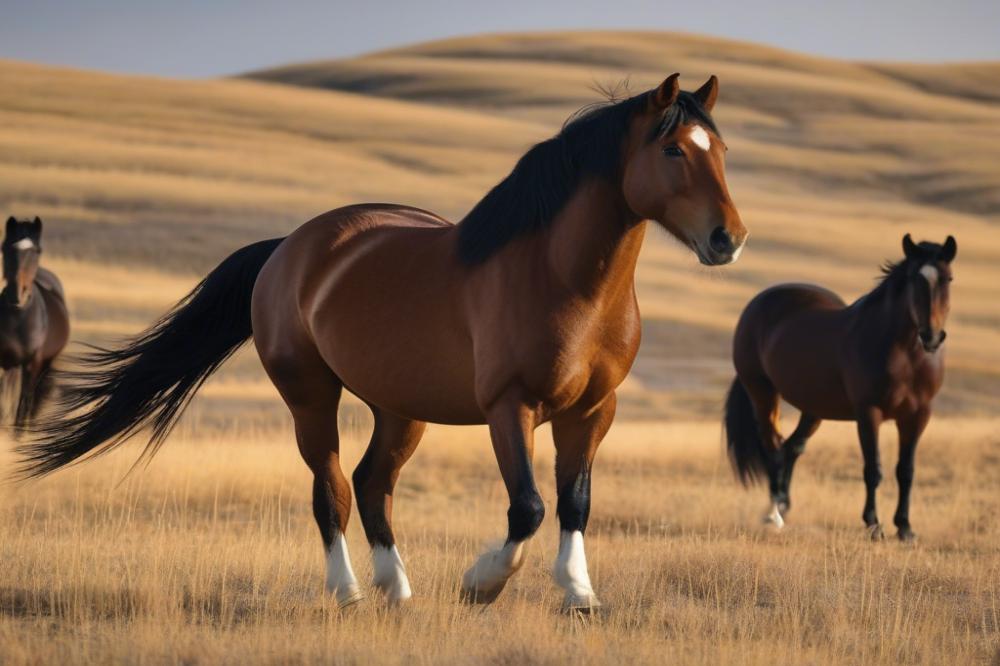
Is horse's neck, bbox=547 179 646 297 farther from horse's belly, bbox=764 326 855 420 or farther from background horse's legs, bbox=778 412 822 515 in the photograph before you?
background horse's legs, bbox=778 412 822 515

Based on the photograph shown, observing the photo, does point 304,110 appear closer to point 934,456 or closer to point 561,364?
point 934,456

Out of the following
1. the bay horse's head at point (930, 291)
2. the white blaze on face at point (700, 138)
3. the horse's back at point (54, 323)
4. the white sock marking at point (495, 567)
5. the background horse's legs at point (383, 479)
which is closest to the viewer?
the white blaze on face at point (700, 138)

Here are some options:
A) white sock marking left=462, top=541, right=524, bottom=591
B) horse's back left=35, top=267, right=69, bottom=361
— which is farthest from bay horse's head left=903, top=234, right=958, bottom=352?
horse's back left=35, top=267, right=69, bottom=361

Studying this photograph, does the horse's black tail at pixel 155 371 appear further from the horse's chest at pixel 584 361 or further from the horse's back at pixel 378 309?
the horse's chest at pixel 584 361

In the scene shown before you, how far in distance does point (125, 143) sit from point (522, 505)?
56040 mm

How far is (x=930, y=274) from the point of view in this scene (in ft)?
33.0

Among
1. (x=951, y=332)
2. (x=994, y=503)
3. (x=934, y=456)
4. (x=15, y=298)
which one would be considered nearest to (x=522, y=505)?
(x=994, y=503)

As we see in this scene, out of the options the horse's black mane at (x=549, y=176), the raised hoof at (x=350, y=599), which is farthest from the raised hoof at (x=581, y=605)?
the horse's black mane at (x=549, y=176)

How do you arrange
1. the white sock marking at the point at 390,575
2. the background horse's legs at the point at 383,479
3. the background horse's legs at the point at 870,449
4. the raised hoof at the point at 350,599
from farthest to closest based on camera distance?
the background horse's legs at the point at 870,449 → the background horse's legs at the point at 383,479 → the white sock marking at the point at 390,575 → the raised hoof at the point at 350,599

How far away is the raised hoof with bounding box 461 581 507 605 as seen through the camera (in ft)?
19.5

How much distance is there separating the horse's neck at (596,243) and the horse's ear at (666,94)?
45 cm

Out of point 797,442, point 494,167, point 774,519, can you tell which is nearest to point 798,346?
point 797,442

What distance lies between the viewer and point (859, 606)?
21.3 ft

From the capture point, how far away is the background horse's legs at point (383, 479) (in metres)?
6.71
